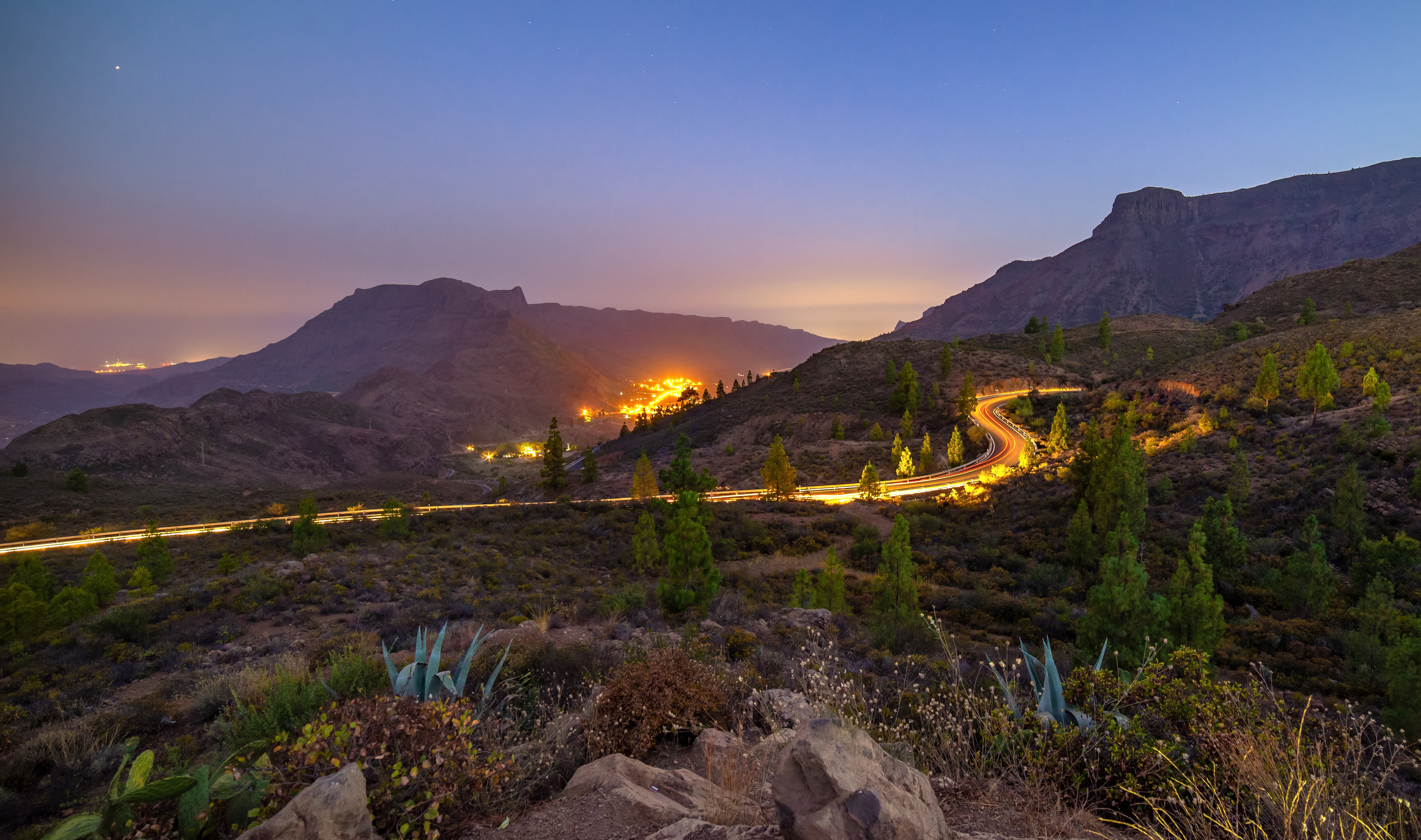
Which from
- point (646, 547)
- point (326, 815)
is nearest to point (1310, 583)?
point (646, 547)

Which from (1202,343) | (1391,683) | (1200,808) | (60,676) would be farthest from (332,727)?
(1202,343)

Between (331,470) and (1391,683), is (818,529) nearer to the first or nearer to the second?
(1391,683)

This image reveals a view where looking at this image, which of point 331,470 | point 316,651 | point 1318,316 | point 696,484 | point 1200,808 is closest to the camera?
point 1200,808

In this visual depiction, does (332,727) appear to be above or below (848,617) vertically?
above

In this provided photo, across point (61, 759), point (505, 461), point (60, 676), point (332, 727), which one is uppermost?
point (332, 727)

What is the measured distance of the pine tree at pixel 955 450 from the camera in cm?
4431

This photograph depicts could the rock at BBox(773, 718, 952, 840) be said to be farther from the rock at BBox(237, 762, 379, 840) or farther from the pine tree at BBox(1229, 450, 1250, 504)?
the pine tree at BBox(1229, 450, 1250, 504)

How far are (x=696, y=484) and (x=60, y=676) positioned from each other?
28470mm

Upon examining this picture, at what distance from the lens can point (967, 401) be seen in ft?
186

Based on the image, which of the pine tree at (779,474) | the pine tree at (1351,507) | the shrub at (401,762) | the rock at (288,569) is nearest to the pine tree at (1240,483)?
the pine tree at (1351,507)

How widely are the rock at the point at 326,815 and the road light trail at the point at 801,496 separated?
75.2 feet

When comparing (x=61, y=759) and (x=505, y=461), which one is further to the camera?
(x=505, y=461)

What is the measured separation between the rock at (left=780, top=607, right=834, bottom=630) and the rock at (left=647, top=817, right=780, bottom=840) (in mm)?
7922

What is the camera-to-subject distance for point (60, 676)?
9297 millimetres
